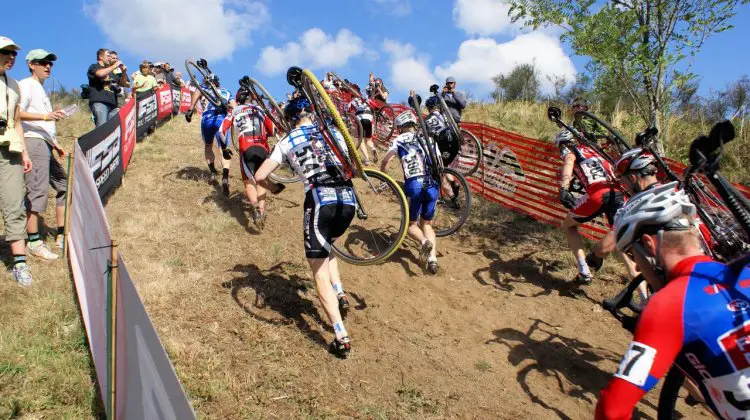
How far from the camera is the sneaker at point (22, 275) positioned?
4.62 meters

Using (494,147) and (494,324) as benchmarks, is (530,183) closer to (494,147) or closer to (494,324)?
(494,147)

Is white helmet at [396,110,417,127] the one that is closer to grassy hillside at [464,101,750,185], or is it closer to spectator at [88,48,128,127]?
grassy hillside at [464,101,750,185]

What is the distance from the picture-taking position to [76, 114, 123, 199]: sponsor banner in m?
6.38

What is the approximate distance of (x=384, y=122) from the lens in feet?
47.2

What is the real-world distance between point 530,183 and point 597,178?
3231mm

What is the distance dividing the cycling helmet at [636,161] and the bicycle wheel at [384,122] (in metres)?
9.65

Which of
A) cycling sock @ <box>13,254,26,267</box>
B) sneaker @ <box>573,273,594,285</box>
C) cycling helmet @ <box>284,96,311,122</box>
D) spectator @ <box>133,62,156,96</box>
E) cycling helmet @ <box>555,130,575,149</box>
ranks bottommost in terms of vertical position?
sneaker @ <box>573,273,594,285</box>

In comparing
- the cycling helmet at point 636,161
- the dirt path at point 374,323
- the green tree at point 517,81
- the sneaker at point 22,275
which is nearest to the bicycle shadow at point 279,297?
the dirt path at point 374,323

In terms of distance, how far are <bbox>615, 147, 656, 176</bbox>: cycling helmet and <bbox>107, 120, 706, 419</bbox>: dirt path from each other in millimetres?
1875

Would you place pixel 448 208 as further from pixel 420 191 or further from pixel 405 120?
pixel 420 191

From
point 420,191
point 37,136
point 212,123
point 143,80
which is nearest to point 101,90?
point 212,123

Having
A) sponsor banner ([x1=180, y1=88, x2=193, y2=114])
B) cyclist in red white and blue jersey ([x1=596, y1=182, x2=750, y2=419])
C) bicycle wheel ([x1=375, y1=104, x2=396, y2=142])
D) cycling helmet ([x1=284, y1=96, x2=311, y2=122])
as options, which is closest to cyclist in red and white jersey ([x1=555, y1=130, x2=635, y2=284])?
cycling helmet ([x1=284, y1=96, x2=311, y2=122])

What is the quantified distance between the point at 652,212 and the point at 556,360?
2925mm

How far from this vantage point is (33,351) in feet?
12.3
